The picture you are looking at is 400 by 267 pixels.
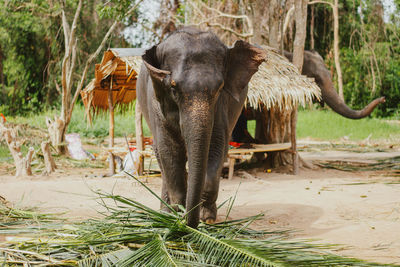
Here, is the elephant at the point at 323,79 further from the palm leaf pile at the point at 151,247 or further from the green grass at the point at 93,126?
the green grass at the point at 93,126

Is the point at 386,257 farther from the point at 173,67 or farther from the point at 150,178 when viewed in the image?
the point at 150,178

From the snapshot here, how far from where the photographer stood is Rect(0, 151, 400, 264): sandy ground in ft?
13.3

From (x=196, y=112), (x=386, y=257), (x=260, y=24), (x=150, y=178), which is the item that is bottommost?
(x=150, y=178)

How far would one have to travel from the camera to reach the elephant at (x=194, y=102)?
3.21m

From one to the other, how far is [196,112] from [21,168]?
6.34 meters

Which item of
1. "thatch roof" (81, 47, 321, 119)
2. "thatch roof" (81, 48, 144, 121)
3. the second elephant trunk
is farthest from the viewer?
the second elephant trunk

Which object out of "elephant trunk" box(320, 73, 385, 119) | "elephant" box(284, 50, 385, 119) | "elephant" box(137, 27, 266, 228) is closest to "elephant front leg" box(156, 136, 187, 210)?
"elephant" box(137, 27, 266, 228)

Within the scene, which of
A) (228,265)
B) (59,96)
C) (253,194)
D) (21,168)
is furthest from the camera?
(59,96)

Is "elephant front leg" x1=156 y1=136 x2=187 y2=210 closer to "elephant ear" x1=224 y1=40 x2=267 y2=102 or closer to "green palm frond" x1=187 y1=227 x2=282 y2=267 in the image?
"elephant ear" x1=224 y1=40 x2=267 y2=102

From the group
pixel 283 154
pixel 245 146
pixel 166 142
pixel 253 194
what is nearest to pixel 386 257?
pixel 166 142

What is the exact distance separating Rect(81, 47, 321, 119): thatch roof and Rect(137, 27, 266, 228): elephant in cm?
352

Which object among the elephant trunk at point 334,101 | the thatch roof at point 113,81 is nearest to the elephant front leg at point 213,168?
the thatch roof at point 113,81

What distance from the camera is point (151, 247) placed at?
9.87ft

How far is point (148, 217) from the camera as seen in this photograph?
3.62 metres
